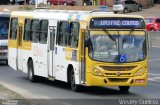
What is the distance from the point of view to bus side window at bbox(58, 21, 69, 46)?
20.2 m

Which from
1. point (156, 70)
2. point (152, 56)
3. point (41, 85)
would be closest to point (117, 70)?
point (41, 85)

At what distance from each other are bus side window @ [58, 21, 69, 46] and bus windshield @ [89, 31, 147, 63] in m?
1.91

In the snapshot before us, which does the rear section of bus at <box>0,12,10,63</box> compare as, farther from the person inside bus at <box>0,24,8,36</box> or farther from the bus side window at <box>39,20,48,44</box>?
the bus side window at <box>39,20,48,44</box>

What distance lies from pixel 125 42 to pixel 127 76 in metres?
1.05

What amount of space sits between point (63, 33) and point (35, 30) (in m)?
2.85

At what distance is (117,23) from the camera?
1859 centimetres

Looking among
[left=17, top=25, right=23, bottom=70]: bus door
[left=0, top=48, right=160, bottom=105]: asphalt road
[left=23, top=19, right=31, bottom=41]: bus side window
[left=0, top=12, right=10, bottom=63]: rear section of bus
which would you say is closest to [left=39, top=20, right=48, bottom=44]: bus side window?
[left=23, top=19, right=31, bottom=41]: bus side window

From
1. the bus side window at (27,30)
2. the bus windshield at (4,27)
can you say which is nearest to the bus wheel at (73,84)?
the bus side window at (27,30)

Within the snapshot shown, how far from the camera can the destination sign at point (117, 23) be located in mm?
18500

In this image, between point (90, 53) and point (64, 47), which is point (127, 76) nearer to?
point (90, 53)

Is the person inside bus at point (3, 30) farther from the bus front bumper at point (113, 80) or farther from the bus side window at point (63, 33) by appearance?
the bus front bumper at point (113, 80)

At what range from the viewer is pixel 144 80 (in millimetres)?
18562

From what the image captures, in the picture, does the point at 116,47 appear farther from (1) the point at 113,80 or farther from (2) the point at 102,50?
(1) the point at 113,80

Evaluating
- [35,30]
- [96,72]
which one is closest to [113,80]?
[96,72]
